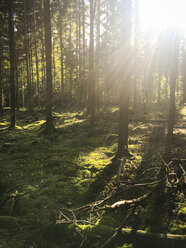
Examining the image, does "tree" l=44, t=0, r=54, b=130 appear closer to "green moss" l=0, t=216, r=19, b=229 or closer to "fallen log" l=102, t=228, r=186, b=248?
"green moss" l=0, t=216, r=19, b=229

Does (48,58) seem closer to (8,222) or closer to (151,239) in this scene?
(8,222)

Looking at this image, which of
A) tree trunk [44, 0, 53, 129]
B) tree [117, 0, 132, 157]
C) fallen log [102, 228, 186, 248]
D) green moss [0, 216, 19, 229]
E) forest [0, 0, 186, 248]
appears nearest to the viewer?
fallen log [102, 228, 186, 248]

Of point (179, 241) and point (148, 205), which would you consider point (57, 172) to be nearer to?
point (148, 205)

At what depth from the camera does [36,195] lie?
16.8ft

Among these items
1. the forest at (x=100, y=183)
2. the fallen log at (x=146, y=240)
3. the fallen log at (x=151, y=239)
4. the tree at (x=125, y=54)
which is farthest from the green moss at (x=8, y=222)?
the tree at (x=125, y=54)

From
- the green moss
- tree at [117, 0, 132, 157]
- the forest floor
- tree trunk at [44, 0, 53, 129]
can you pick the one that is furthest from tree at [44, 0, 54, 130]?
the green moss

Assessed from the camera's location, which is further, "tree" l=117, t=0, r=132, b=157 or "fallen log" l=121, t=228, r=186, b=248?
"tree" l=117, t=0, r=132, b=157

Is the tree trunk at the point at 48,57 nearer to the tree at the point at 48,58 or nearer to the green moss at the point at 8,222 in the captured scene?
the tree at the point at 48,58

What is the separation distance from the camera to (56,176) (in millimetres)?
6246

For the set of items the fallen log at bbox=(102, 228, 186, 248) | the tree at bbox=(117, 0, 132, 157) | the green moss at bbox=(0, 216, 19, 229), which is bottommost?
the green moss at bbox=(0, 216, 19, 229)

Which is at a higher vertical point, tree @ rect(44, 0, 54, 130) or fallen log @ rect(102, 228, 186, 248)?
tree @ rect(44, 0, 54, 130)

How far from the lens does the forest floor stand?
146 inches

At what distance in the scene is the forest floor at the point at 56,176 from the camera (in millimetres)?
3717

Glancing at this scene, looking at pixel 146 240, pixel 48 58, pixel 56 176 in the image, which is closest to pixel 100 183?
pixel 56 176
